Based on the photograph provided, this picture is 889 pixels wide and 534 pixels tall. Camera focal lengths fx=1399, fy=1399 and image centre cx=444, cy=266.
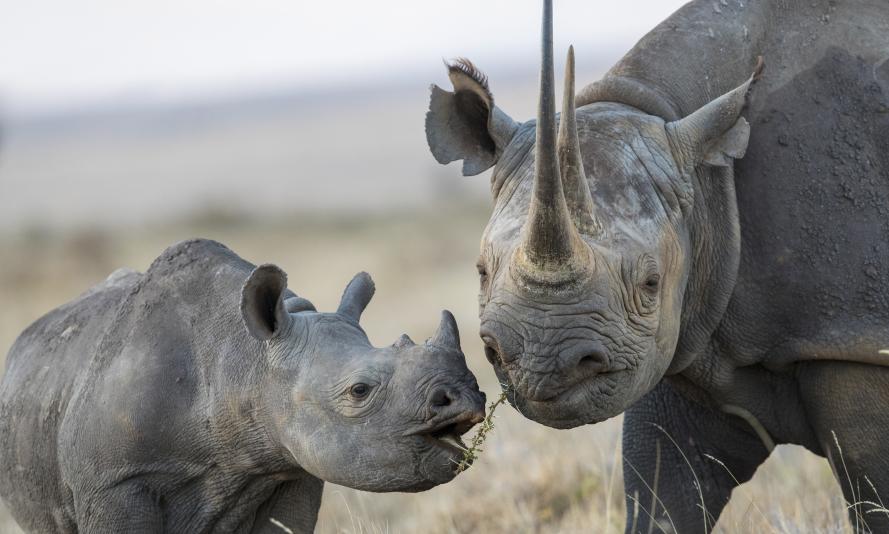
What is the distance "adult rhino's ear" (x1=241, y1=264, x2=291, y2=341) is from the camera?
5.38m

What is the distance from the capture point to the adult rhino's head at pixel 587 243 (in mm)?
4852

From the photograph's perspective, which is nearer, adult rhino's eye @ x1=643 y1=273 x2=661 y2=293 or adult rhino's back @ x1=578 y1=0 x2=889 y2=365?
adult rhino's eye @ x1=643 y1=273 x2=661 y2=293

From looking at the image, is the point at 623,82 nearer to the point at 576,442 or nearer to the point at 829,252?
the point at 829,252

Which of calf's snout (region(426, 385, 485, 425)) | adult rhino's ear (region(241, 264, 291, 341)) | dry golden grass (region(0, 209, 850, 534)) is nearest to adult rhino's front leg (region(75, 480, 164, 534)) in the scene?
adult rhino's ear (region(241, 264, 291, 341))

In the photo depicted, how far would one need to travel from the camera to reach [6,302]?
18922mm

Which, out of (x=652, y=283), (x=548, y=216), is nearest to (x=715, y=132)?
(x=652, y=283)

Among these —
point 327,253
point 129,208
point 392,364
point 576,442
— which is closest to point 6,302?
point 327,253

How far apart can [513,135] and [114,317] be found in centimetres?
187

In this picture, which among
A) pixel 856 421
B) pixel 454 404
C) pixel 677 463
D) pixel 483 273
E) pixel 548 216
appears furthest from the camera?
pixel 677 463

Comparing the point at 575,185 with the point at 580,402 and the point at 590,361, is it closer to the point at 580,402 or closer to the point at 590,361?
the point at 590,361

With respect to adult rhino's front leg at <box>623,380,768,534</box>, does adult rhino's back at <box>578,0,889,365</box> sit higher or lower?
higher

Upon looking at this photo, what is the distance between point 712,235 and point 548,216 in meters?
1.15

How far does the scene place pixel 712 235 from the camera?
226 inches

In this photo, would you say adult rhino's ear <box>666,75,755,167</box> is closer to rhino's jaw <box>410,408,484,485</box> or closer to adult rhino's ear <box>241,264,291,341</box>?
rhino's jaw <box>410,408,484,485</box>
